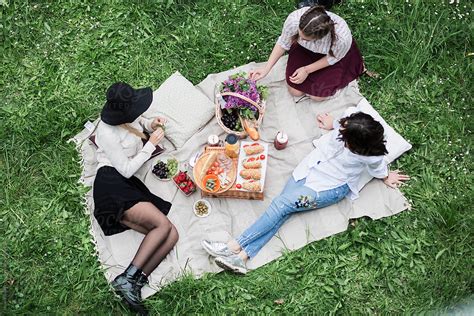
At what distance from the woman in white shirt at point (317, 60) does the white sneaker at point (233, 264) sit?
2.30 meters

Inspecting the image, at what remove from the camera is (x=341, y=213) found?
18.8 ft

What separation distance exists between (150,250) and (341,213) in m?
2.26

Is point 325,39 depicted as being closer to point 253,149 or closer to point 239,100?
point 239,100

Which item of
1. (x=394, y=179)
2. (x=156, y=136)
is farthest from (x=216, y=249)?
(x=394, y=179)

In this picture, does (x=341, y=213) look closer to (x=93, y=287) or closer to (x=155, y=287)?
(x=155, y=287)

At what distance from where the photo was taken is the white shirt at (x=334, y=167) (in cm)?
533

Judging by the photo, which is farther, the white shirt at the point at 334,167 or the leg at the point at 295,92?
the leg at the point at 295,92

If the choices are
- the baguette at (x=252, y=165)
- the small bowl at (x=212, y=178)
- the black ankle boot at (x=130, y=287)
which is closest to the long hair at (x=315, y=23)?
the baguette at (x=252, y=165)

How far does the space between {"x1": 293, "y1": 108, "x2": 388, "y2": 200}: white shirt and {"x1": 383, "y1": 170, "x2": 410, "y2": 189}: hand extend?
0.73ft

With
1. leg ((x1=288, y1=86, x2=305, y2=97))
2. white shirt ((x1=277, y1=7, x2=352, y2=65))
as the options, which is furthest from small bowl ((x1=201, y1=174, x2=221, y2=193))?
white shirt ((x1=277, y1=7, x2=352, y2=65))

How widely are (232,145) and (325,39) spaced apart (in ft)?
5.68

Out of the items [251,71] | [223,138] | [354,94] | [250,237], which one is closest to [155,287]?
[250,237]

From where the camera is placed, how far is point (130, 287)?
209 inches

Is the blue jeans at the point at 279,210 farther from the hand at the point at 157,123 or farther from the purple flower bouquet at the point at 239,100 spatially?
the hand at the point at 157,123
